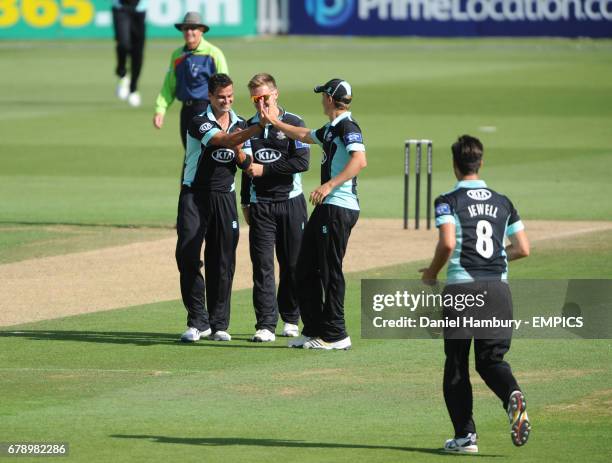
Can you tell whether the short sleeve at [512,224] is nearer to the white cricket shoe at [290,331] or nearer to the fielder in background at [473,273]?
the fielder in background at [473,273]

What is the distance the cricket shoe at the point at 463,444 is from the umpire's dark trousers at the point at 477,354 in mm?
29

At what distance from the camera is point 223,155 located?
1223 centimetres

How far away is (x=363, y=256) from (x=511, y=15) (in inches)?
1430

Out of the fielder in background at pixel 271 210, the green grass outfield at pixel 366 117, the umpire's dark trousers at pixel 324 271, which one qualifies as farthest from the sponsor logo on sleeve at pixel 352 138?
the green grass outfield at pixel 366 117

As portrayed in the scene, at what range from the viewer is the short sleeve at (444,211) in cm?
848

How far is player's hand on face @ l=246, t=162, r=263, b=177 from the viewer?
12.0 metres

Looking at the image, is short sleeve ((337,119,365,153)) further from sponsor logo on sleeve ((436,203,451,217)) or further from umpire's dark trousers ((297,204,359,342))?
sponsor logo on sleeve ((436,203,451,217))

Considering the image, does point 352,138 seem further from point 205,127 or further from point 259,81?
point 205,127

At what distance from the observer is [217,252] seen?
1233cm

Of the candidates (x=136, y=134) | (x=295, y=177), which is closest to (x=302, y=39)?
(x=136, y=134)

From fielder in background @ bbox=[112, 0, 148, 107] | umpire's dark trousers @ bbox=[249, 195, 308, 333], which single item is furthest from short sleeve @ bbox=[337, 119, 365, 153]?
fielder in background @ bbox=[112, 0, 148, 107]

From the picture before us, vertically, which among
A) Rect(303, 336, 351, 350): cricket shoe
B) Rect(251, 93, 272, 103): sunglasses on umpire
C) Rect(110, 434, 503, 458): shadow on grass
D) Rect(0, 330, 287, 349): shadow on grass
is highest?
Rect(251, 93, 272, 103): sunglasses on umpire

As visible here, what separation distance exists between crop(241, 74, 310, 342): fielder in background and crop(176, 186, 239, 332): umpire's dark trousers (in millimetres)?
210

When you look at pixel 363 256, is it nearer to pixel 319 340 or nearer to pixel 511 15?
pixel 319 340
